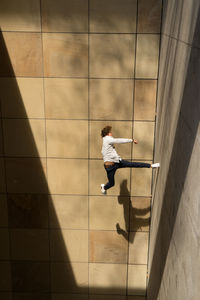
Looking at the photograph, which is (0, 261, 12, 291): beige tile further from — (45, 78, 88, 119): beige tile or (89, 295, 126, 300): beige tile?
(45, 78, 88, 119): beige tile

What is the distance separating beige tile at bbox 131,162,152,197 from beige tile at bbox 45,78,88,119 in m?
1.31

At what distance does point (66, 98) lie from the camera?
575 centimetres

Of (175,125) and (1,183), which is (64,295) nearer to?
(1,183)

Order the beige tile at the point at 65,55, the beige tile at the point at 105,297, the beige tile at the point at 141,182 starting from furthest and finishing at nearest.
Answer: the beige tile at the point at 105,297, the beige tile at the point at 141,182, the beige tile at the point at 65,55

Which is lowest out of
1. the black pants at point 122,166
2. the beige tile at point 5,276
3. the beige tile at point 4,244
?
the beige tile at point 5,276

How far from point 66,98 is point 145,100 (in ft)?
4.20

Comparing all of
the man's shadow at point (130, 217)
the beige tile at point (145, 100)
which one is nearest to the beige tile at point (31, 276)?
the man's shadow at point (130, 217)

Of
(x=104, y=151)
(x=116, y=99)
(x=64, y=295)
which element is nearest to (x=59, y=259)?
(x=64, y=295)

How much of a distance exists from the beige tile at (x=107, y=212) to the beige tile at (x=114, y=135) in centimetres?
82

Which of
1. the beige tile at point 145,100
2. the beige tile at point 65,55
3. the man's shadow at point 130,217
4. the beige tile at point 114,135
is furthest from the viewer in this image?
the man's shadow at point 130,217

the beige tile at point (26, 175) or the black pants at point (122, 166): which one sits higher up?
A: the black pants at point (122, 166)

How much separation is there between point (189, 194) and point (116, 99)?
2912mm

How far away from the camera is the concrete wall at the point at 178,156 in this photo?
2945mm

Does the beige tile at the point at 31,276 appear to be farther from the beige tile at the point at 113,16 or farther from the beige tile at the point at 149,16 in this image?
the beige tile at the point at 149,16
